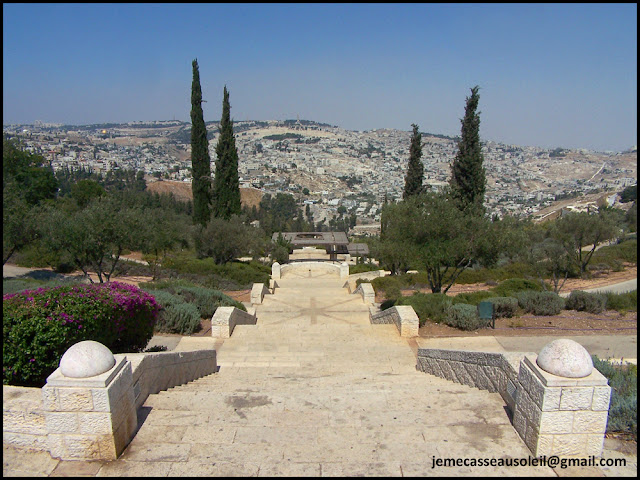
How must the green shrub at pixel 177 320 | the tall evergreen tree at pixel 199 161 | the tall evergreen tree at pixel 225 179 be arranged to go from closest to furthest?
the green shrub at pixel 177 320 < the tall evergreen tree at pixel 225 179 < the tall evergreen tree at pixel 199 161

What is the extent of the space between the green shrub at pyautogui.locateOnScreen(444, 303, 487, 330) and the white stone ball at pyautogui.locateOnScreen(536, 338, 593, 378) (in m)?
7.32

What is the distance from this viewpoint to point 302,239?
43812 mm

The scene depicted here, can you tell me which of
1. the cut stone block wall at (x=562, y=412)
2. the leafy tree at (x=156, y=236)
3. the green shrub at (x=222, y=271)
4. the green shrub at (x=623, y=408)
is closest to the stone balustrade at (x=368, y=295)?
the green shrub at (x=222, y=271)

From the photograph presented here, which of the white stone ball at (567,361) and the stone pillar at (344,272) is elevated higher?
the white stone ball at (567,361)

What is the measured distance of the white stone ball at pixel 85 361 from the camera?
12.5 ft

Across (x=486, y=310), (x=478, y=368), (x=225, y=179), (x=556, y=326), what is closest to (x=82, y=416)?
(x=478, y=368)

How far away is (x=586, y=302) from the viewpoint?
1269 cm

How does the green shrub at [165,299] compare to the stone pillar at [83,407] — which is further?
the green shrub at [165,299]

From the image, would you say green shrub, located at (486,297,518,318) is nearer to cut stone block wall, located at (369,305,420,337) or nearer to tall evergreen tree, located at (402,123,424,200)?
cut stone block wall, located at (369,305,420,337)

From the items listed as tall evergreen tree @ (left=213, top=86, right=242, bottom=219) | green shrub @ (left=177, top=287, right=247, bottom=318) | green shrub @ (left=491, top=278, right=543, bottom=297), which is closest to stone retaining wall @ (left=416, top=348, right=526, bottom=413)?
green shrub @ (left=177, top=287, right=247, bottom=318)

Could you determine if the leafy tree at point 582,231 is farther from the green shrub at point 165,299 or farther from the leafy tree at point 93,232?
the leafy tree at point 93,232

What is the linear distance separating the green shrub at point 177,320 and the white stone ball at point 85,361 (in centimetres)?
702

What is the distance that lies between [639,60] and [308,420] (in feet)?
15.2

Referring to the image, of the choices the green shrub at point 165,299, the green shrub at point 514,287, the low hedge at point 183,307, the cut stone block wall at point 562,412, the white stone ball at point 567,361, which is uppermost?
the white stone ball at point 567,361
